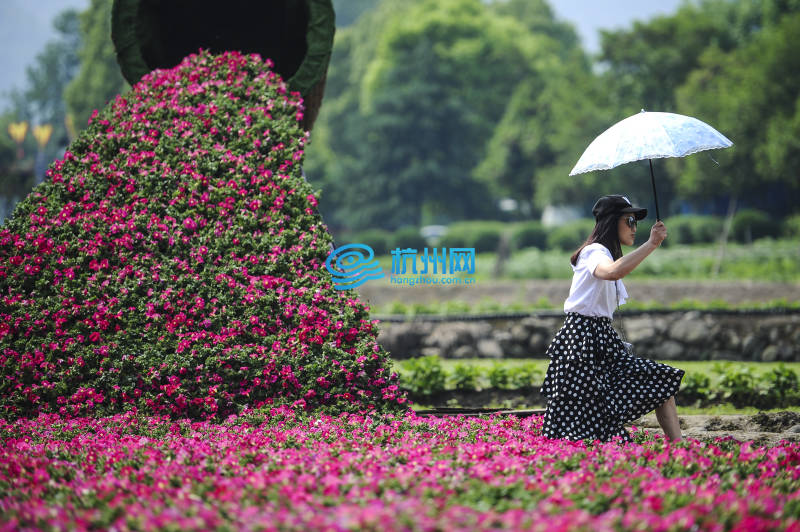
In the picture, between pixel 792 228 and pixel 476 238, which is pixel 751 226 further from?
pixel 476 238

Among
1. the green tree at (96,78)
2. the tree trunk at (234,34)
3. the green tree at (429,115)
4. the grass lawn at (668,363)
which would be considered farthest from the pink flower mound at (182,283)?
the green tree at (96,78)

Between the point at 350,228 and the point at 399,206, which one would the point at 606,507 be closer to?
the point at 399,206

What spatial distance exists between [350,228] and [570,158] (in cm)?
1792

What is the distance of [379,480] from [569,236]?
27118 millimetres

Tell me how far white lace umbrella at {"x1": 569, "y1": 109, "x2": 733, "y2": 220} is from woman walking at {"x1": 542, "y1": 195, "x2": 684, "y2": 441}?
0.27m

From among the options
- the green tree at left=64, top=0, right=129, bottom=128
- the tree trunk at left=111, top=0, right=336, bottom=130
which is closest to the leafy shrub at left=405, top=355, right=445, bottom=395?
the tree trunk at left=111, top=0, right=336, bottom=130

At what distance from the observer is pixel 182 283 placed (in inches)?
234

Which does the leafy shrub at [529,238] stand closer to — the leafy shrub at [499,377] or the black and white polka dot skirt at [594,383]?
the leafy shrub at [499,377]

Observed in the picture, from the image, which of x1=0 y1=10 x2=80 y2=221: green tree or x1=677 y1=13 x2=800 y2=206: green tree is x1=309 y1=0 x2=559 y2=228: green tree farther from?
x1=0 y1=10 x2=80 y2=221: green tree

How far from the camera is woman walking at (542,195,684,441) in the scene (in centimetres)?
474

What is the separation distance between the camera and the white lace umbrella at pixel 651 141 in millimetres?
4793

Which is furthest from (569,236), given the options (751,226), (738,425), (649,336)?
(738,425)

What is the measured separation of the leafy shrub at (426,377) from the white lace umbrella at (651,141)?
3576 millimetres

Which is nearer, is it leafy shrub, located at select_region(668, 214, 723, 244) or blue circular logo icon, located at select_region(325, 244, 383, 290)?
blue circular logo icon, located at select_region(325, 244, 383, 290)
